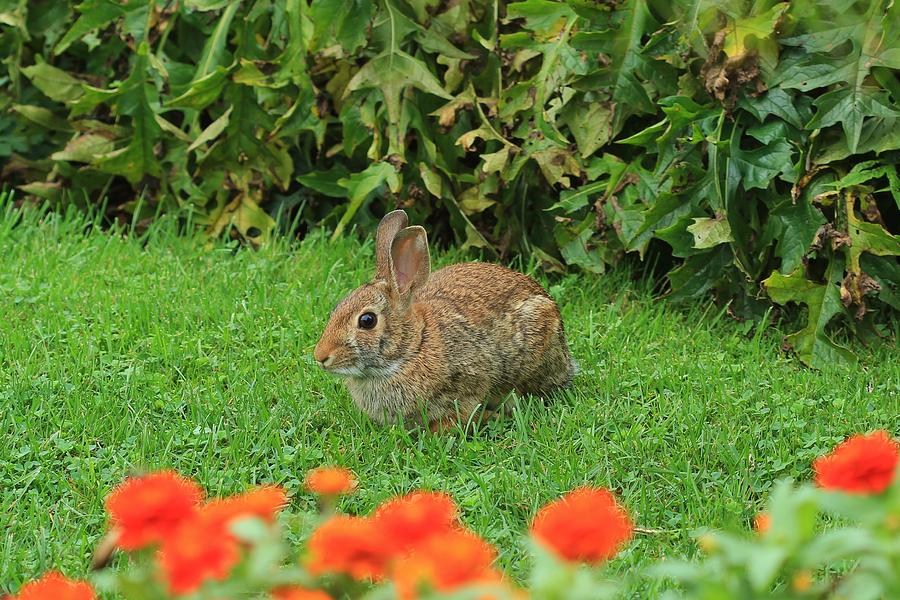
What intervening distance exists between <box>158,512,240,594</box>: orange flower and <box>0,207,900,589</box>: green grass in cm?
174

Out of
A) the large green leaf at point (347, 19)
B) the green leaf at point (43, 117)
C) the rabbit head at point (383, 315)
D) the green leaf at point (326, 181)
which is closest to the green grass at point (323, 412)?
the rabbit head at point (383, 315)

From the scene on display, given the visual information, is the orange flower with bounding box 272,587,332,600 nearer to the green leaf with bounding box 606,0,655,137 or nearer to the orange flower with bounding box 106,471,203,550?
the orange flower with bounding box 106,471,203,550

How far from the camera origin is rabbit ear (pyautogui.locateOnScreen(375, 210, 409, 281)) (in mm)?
4648

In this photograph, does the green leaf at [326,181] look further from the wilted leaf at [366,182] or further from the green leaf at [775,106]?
the green leaf at [775,106]

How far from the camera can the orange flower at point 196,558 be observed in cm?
166

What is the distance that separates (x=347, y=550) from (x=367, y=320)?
2.71 metres

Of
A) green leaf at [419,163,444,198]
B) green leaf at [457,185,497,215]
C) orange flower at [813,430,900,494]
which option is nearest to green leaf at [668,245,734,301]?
green leaf at [457,185,497,215]

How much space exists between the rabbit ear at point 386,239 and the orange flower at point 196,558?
2.88 metres

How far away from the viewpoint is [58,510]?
3.78 metres

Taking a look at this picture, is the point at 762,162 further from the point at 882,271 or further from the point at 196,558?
the point at 196,558

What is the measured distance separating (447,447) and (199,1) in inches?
122

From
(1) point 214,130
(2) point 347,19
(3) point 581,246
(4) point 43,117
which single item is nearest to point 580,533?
(3) point 581,246

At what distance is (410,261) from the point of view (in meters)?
4.70

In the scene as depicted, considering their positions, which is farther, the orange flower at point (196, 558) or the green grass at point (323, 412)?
the green grass at point (323, 412)
